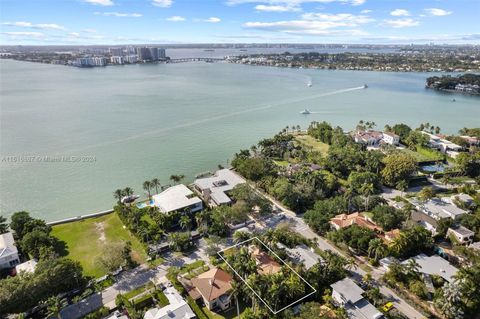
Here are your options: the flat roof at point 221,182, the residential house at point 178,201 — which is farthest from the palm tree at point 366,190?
the residential house at point 178,201

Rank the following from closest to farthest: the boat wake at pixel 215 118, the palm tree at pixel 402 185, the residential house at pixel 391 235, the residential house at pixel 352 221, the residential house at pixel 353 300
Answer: the residential house at pixel 353 300 < the residential house at pixel 391 235 < the residential house at pixel 352 221 < the palm tree at pixel 402 185 < the boat wake at pixel 215 118

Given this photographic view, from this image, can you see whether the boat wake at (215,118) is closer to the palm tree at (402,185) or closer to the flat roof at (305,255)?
the flat roof at (305,255)

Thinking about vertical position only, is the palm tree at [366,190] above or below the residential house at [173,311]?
above

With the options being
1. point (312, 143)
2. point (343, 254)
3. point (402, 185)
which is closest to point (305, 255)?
point (343, 254)

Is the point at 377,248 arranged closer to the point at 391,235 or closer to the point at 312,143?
the point at 391,235

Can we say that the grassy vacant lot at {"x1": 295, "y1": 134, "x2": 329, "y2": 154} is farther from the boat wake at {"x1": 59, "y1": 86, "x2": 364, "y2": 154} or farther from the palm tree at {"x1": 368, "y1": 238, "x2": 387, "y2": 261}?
the palm tree at {"x1": 368, "y1": 238, "x2": 387, "y2": 261}

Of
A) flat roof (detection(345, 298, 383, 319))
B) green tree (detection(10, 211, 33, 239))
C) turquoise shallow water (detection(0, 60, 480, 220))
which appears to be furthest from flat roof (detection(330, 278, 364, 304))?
green tree (detection(10, 211, 33, 239))
